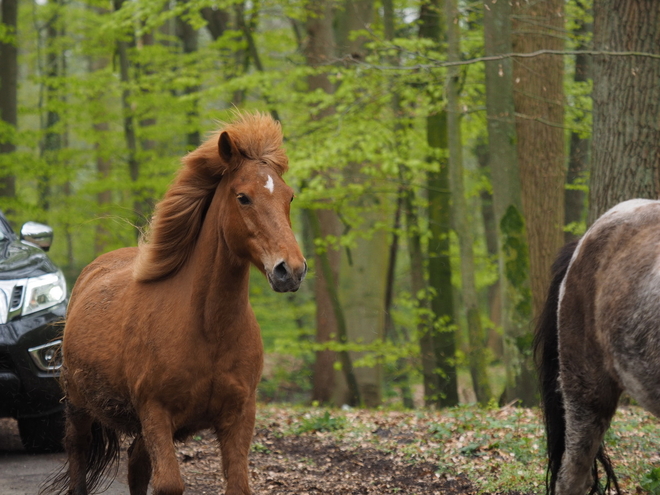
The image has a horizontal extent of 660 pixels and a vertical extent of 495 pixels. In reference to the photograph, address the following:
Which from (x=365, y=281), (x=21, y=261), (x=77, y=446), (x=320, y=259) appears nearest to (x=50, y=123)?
(x=320, y=259)

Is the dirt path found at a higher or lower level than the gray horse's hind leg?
lower

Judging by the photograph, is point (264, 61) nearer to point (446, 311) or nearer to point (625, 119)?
point (446, 311)

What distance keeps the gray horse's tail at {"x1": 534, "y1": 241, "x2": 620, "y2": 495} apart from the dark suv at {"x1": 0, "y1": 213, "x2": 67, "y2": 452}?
3712 mm

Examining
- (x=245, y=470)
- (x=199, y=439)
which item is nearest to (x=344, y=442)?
(x=199, y=439)

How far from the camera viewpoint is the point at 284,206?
3746 millimetres

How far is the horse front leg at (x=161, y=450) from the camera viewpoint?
371 centimetres

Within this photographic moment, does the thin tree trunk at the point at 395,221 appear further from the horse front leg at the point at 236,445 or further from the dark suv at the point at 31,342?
the horse front leg at the point at 236,445

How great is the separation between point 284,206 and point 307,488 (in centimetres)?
305

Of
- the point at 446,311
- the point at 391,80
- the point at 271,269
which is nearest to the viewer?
the point at 271,269

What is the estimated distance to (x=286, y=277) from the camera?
3387 millimetres

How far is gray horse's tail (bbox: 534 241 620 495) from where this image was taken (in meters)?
4.55

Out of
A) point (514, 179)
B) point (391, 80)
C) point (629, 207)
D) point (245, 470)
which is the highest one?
point (391, 80)

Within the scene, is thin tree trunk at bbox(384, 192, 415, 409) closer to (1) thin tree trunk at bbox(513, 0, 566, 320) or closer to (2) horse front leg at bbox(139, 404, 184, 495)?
(1) thin tree trunk at bbox(513, 0, 566, 320)

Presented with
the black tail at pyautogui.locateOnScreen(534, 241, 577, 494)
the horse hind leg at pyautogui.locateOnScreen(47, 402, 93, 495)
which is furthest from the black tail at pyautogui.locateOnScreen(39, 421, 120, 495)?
the black tail at pyautogui.locateOnScreen(534, 241, 577, 494)
